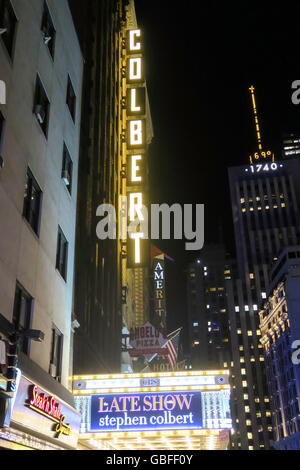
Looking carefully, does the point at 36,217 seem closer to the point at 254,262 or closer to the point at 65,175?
the point at 65,175

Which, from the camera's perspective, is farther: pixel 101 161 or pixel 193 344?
pixel 193 344

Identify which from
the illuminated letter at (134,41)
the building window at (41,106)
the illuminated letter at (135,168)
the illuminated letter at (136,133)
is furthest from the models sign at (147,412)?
the illuminated letter at (134,41)

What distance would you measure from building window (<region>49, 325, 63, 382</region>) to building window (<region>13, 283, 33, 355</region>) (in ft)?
8.85

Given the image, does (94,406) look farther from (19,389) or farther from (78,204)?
(78,204)

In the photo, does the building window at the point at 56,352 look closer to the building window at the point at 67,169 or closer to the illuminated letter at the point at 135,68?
the building window at the point at 67,169

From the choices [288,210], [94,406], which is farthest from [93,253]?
[288,210]

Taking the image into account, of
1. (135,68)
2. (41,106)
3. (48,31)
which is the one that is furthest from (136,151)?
(41,106)

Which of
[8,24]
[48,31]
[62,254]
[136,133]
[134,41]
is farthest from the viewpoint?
[134,41]

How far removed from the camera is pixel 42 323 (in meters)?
14.4

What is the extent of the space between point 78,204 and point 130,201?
27.0 ft

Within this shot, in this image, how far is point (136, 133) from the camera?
32938mm

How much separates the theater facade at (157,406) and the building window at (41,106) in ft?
31.0

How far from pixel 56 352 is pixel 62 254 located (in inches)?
153

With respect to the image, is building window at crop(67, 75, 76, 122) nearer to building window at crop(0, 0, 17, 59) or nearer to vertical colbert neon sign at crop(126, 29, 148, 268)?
building window at crop(0, 0, 17, 59)
